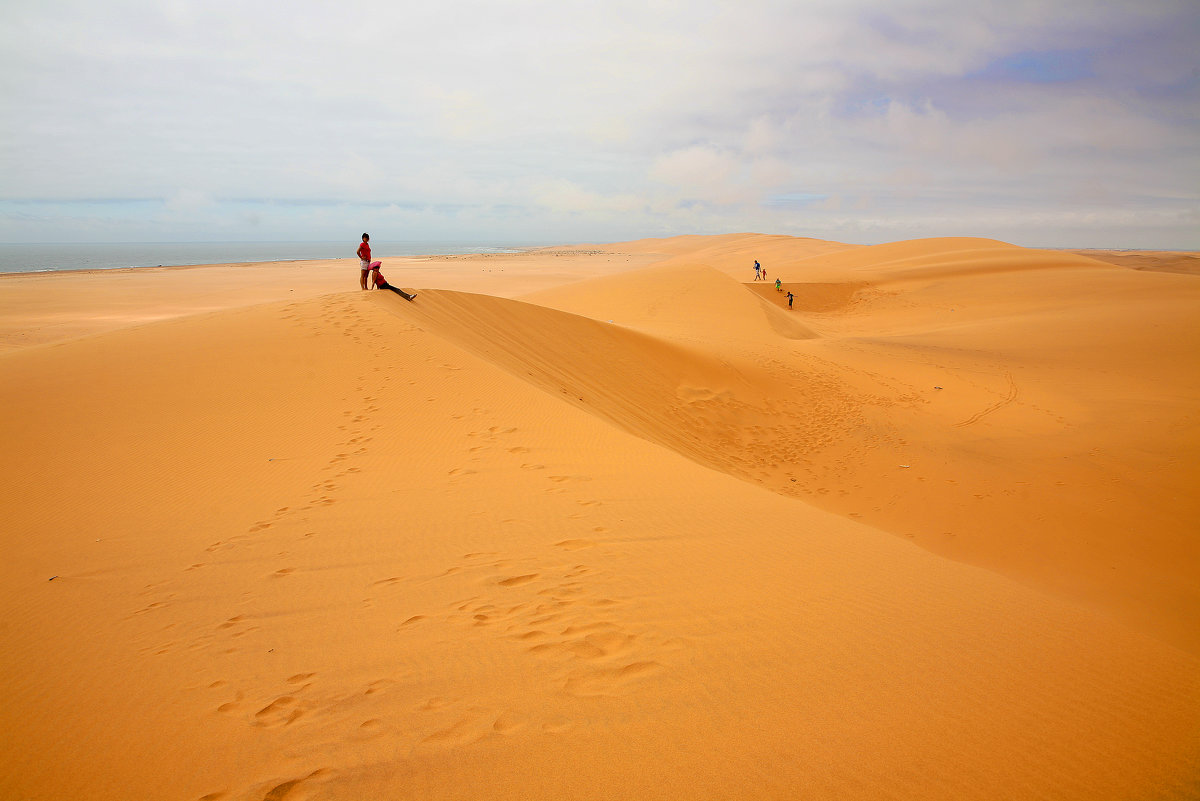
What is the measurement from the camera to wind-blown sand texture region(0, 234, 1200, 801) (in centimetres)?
231

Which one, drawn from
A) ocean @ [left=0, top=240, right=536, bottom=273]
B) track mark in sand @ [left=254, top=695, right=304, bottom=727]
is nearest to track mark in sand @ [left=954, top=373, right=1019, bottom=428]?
track mark in sand @ [left=254, top=695, right=304, bottom=727]

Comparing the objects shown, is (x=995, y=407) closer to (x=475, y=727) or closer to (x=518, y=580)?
(x=518, y=580)

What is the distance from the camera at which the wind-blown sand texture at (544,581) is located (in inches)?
91.1

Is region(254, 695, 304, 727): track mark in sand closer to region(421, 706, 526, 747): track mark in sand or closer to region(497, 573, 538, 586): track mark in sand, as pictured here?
region(421, 706, 526, 747): track mark in sand

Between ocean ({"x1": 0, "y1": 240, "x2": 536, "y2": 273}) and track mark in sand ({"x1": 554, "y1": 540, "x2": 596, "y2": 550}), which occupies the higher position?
ocean ({"x1": 0, "y1": 240, "x2": 536, "y2": 273})

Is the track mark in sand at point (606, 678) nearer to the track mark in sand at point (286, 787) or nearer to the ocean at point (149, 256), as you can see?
the track mark in sand at point (286, 787)

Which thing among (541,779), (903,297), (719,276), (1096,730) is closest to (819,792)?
(541,779)

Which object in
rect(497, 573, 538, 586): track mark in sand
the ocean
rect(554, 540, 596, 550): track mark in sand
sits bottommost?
rect(497, 573, 538, 586): track mark in sand

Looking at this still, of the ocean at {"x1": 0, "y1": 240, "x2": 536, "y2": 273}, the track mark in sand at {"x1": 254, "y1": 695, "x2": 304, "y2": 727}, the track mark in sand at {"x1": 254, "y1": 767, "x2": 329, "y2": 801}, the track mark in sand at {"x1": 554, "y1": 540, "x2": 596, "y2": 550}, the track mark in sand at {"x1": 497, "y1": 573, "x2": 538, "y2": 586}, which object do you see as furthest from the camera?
the ocean at {"x1": 0, "y1": 240, "x2": 536, "y2": 273}

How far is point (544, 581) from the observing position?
3.69 meters

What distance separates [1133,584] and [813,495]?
3.40m

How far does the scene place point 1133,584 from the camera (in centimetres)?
618

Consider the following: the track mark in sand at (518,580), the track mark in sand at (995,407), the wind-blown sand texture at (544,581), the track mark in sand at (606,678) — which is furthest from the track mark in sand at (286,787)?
the track mark in sand at (995,407)

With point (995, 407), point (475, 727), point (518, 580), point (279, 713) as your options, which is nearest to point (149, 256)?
point (995, 407)
